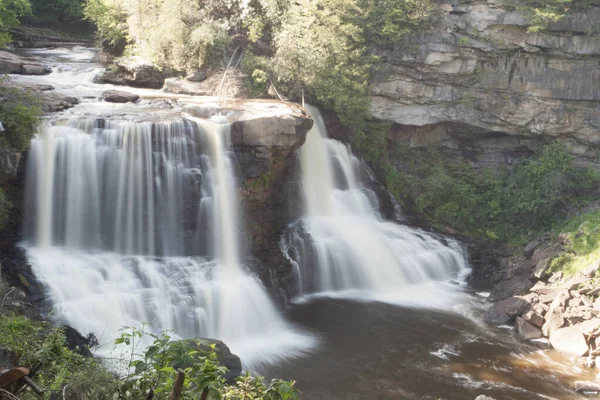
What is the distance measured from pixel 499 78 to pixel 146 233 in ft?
45.2

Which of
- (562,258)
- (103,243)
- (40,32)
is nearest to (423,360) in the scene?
(562,258)

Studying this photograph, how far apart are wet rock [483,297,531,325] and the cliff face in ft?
27.0

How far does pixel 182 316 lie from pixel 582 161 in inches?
626

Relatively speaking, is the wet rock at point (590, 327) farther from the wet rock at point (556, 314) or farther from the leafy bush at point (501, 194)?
the leafy bush at point (501, 194)

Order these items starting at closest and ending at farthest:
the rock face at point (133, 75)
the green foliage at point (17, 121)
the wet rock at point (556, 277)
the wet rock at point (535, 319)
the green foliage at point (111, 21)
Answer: the green foliage at point (17, 121) → the wet rock at point (535, 319) → the wet rock at point (556, 277) → the rock face at point (133, 75) → the green foliage at point (111, 21)

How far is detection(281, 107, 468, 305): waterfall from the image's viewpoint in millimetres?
16078

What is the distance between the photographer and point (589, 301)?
46.1 feet

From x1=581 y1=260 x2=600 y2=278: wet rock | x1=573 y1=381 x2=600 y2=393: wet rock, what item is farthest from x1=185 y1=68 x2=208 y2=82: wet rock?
x1=573 y1=381 x2=600 y2=393: wet rock

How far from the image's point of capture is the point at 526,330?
45.3 ft

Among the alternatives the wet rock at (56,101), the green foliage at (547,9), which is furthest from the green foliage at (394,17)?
the wet rock at (56,101)

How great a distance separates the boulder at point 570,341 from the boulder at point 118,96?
43.5 ft

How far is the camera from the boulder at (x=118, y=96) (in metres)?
16.8

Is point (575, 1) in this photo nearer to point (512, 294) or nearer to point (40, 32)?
point (512, 294)

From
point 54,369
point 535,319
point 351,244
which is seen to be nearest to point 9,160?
point 54,369
